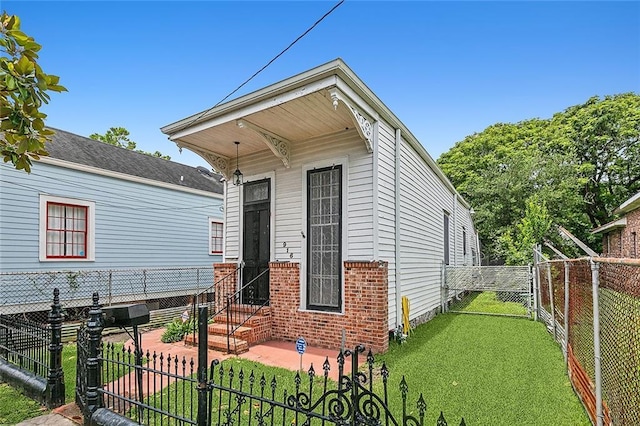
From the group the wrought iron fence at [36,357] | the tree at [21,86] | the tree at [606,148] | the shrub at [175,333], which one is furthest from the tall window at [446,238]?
the tree at [606,148]

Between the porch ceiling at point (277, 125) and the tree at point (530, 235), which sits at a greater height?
the porch ceiling at point (277, 125)

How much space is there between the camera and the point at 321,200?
277 inches

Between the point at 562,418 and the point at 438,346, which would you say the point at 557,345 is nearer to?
the point at 438,346

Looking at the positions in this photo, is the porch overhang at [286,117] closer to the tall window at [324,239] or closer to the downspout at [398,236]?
the tall window at [324,239]

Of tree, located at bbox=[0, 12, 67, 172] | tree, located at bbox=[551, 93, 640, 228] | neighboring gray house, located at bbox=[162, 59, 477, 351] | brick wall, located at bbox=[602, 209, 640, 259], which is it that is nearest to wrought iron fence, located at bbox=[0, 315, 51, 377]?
tree, located at bbox=[0, 12, 67, 172]

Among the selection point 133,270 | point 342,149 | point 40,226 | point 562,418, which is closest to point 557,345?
point 562,418

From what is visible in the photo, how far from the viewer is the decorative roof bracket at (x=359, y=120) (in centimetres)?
538

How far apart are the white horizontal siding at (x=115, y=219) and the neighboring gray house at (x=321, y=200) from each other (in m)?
4.45

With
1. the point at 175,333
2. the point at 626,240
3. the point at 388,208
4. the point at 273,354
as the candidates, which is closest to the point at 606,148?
the point at 626,240

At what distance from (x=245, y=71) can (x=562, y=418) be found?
6.61 metres

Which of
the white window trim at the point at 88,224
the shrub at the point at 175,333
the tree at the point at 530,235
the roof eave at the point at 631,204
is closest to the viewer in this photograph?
the shrub at the point at 175,333

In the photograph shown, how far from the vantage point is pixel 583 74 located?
70.4ft

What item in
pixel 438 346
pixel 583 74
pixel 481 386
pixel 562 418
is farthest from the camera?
pixel 583 74

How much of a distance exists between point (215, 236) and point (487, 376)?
11898 millimetres
